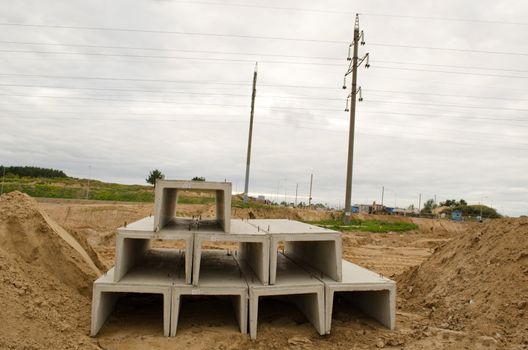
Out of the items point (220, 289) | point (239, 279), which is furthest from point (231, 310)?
point (220, 289)

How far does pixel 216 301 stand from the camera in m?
7.32

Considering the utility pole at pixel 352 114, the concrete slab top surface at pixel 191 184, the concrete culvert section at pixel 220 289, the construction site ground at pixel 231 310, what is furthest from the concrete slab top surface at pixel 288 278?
the utility pole at pixel 352 114

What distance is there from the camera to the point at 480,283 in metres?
6.74

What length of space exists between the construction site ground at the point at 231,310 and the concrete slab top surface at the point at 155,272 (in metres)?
0.62

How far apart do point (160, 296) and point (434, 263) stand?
518 centimetres

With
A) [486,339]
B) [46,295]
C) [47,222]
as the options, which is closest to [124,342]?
[46,295]

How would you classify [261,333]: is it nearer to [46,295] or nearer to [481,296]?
[46,295]

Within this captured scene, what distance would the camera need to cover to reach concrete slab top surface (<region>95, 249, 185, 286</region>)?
18.8 ft

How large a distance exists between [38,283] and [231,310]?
9.20ft

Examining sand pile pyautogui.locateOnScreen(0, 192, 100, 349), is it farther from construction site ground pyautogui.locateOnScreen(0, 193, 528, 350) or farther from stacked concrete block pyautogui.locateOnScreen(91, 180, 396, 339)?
stacked concrete block pyautogui.locateOnScreen(91, 180, 396, 339)

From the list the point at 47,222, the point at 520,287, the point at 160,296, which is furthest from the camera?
the point at 160,296

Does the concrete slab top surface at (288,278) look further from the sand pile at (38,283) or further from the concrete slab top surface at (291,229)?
the sand pile at (38,283)

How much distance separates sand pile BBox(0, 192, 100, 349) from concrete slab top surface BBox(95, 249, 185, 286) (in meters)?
0.63

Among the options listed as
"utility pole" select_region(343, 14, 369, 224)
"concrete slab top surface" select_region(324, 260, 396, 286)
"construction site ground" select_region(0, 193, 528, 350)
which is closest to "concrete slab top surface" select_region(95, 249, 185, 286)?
"construction site ground" select_region(0, 193, 528, 350)
